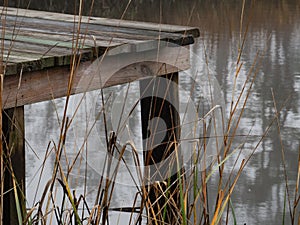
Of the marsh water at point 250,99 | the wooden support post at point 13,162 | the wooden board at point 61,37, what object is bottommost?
the marsh water at point 250,99

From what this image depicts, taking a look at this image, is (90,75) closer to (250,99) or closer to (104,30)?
(104,30)

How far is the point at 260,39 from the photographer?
762cm

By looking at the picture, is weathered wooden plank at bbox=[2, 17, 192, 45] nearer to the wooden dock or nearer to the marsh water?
the wooden dock

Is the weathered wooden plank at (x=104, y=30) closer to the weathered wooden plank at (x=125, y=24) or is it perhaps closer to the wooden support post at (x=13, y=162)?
the weathered wooden plank at (x=125, y=24)

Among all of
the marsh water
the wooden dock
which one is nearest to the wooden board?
the wooden dock

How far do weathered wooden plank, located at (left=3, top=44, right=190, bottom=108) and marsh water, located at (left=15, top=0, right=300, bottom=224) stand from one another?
0.14m

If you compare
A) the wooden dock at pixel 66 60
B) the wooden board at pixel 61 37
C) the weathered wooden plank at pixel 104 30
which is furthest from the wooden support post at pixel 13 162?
the weathered wooden plank at pixel 104 30

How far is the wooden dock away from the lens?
218 cm

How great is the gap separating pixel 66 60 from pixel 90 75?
0.12 metres

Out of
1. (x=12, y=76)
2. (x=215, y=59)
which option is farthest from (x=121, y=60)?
(x=215, y=59)

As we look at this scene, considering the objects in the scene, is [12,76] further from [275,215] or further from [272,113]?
[272,113]

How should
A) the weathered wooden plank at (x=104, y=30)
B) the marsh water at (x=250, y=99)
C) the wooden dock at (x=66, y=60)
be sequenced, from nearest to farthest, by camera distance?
the wooden dock at (x=66, y=60), the weathered wooden plank at (x=104, y=30), the marsh water at (x=250, y=99)

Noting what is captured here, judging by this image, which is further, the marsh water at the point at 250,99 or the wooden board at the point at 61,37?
the marsh water at the point at 250,99

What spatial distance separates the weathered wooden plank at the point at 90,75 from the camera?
7.19 ft
